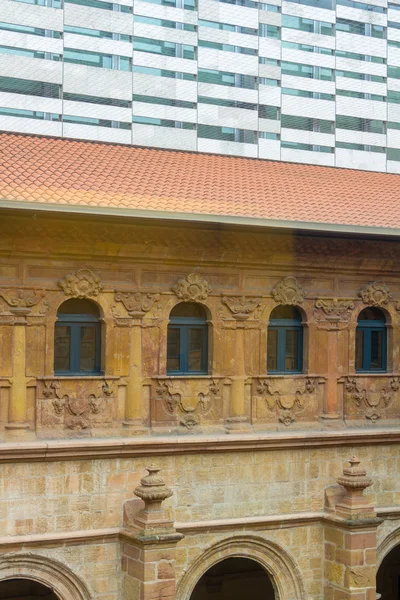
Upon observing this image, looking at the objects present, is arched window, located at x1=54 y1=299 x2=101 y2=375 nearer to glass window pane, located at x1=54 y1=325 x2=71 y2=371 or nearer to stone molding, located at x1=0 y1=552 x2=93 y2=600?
glass window pane, located at x1=54 y1=325 x2=71 y2=371

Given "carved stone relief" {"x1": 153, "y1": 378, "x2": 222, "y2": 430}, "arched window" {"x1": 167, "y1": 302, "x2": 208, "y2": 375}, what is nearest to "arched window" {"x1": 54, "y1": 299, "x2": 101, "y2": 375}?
"carved stone relief" {"x1": 153, "y1": 378, "x2": 222, "y2": 430}

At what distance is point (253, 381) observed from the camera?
64.4 ft

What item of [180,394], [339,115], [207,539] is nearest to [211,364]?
[180,394]

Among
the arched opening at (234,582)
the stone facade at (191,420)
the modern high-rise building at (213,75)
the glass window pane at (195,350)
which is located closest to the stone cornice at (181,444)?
the stone facade at (191,420)

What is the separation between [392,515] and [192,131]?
47.8 metres

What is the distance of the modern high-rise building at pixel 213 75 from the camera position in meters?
60.8

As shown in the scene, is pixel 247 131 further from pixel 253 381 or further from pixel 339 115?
pixel 253 381

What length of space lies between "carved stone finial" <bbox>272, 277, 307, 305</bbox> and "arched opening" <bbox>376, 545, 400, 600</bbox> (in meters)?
8.06

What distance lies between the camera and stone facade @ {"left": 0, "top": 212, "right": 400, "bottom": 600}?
1756 cm

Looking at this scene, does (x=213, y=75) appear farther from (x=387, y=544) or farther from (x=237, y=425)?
(x=237, y=425)

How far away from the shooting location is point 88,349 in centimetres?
1850

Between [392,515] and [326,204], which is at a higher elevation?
[326,204]

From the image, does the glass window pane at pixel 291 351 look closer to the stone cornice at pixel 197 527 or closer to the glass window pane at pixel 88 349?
the stone cornice at pixel 197 527

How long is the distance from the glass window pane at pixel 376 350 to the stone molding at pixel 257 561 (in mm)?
4062
